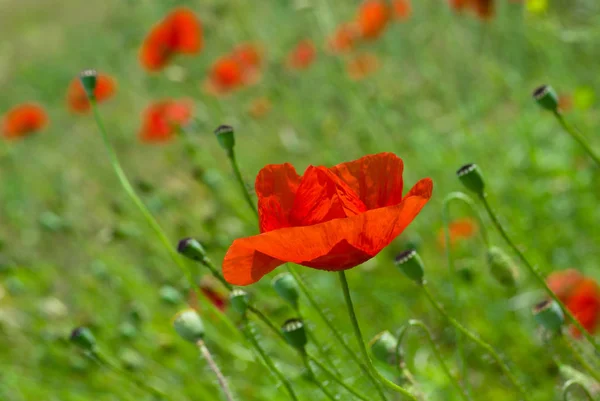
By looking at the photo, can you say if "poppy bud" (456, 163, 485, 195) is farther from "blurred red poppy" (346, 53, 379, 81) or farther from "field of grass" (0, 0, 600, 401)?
"blurred red poppy" (346, 53, 379, 81)

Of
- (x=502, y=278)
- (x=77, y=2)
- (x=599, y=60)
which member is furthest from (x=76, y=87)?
(x=77, y=2)

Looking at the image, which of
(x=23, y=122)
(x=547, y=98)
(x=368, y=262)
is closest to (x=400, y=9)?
(x=368, y=262)

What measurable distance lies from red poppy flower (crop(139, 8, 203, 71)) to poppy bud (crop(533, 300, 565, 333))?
2633mm

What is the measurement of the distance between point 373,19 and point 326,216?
10.8 feet

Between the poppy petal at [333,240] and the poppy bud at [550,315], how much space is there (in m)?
0.31

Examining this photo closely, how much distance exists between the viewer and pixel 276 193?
3.43ft

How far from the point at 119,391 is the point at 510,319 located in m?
1.24

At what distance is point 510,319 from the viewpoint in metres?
2.23

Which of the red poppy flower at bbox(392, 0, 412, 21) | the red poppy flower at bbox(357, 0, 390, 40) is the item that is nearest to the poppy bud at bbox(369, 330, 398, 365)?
the red poppy flower at bbox(392, 0, 412, 21)

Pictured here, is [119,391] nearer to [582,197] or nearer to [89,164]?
[582,197]

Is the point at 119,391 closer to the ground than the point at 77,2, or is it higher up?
closer to the ground

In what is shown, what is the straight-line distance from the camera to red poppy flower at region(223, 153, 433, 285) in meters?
0.86

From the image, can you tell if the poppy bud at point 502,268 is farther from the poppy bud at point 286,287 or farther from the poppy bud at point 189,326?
the poppy bud at point 189,326

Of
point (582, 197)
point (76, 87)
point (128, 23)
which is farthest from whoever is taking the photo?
point (128, 23)
